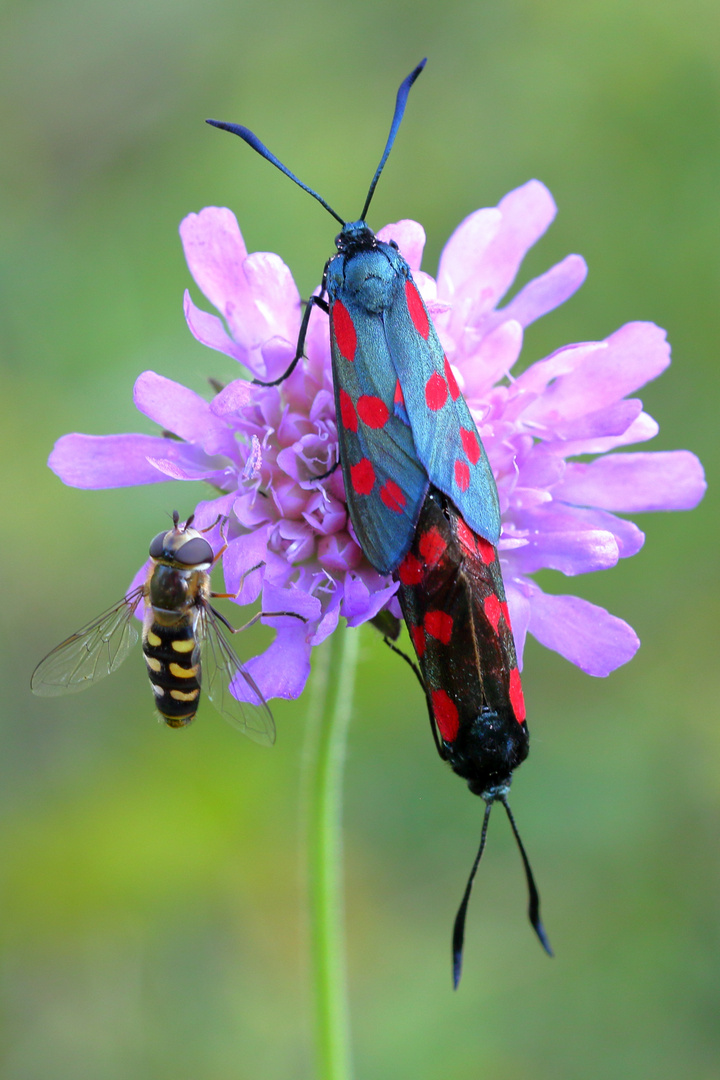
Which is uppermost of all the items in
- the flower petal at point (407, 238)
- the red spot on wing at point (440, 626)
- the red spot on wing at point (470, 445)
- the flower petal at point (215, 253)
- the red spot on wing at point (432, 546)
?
the flower petal at point (215, 253)

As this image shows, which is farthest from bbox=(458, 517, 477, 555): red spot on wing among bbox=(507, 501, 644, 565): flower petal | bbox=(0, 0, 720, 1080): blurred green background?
bbox=(0, 0, 720, 1080): blurred green background

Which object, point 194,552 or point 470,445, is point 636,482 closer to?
point 470,445

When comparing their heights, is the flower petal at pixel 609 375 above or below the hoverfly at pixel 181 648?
above

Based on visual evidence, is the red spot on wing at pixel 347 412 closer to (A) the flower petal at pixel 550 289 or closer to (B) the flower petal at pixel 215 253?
(B) the flower petal at pixel 215 253

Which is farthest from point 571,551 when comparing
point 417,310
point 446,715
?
point 417,310

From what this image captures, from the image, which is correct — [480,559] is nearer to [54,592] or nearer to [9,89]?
[54,592]

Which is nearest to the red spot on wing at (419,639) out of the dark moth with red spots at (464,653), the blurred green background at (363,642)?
the dark moth with red spots at (464,653)
